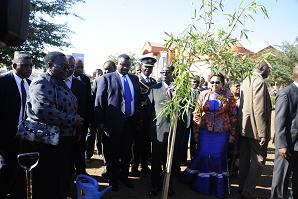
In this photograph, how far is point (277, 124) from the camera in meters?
5.30

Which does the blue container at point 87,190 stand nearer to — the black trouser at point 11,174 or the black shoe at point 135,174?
the black trouser at point 11,174

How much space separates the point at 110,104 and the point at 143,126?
1.21 m

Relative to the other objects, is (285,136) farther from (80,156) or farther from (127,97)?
(80,156)

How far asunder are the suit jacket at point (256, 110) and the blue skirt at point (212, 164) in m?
0.53

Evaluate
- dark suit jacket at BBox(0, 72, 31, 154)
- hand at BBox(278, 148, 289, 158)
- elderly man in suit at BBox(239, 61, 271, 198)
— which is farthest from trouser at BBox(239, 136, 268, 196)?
dark suit jacket at BBox(0, 72, 31, 154)

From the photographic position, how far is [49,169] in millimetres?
4078

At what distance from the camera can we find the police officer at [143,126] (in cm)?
688

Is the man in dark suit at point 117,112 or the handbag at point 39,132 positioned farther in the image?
the man in dark suit at point 117,112

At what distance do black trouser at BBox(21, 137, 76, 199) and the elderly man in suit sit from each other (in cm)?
294

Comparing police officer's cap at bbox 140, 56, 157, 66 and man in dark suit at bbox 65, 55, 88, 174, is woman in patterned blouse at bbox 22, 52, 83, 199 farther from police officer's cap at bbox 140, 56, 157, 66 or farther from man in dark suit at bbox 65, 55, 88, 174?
police officer's cap at bbox 140, 56, 157, 66

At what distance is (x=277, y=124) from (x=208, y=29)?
6.56 ft

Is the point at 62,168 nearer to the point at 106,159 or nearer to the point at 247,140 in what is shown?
the point at 106,159

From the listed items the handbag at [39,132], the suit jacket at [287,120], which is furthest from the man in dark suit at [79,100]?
→ the suit jacket at [287,120]

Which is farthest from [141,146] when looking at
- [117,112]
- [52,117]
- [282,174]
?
[52,117]
